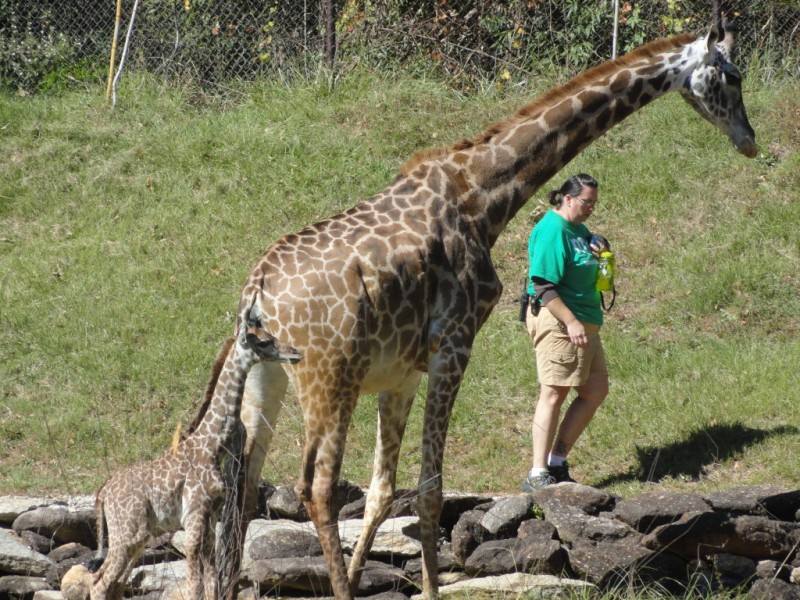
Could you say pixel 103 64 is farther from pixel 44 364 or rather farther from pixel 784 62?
pixel 784 62

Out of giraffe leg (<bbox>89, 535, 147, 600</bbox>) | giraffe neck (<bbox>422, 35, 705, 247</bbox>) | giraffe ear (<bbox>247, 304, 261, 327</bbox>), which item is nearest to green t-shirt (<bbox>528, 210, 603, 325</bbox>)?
giraffe neck (<bbox>422, 35, 705, 247</bbox>)

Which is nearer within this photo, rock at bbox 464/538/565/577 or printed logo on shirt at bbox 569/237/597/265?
rock at bbox 464/538/565/577

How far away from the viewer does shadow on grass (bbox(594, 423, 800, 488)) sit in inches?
353

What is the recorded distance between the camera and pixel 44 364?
10.9m

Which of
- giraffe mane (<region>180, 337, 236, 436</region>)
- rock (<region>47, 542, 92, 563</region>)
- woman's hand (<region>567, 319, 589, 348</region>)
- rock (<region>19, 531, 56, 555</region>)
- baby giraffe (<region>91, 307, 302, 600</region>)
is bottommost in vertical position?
rock (<region>47, 542, 92, 563</region>)

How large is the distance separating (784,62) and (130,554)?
11337 mm

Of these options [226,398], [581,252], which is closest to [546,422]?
[581,252]

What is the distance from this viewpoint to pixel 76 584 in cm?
643

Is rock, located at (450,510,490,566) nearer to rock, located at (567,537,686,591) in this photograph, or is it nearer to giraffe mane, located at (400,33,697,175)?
rock, located at (567,537,686,591)

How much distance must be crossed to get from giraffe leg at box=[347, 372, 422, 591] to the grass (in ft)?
5.27

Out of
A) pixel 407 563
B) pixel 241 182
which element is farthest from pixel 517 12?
pixel 407 563

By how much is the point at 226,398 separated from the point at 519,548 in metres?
2.24

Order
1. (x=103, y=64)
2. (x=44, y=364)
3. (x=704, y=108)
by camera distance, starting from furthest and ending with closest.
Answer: (x=103, y=64), (x=44, y=364), (x=704, y=108)

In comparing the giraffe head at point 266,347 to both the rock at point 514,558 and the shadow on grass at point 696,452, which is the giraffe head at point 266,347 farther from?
the shadow on grass at point 696,452
